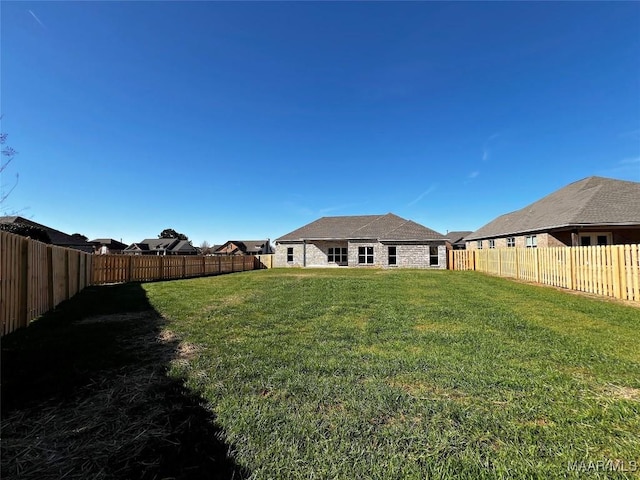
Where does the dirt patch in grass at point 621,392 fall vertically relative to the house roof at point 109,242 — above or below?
below

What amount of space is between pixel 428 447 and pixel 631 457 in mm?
1422

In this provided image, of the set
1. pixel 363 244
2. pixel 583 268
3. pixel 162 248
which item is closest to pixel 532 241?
pixel 583 268

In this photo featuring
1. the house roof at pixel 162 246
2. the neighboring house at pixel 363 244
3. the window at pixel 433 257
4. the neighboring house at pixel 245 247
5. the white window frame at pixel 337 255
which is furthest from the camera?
the neighboring house at pixel 245 247

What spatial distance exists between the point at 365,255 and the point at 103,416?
89.8 feet

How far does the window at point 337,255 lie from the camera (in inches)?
1223

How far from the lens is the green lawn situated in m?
2.12

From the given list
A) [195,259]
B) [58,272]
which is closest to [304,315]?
[58,272]

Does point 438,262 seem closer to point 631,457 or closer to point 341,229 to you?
point 341,229

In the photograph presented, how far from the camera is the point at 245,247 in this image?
235 ft

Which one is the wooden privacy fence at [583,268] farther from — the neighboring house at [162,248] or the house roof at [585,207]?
the neighboring house at [162,248]

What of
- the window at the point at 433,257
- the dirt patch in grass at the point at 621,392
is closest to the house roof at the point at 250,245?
the window at the point at 433,257

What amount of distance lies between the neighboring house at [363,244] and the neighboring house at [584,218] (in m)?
6.44

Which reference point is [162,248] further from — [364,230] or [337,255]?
[364,230]

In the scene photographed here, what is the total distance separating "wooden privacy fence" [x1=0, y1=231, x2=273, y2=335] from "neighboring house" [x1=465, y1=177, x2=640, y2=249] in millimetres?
22358
